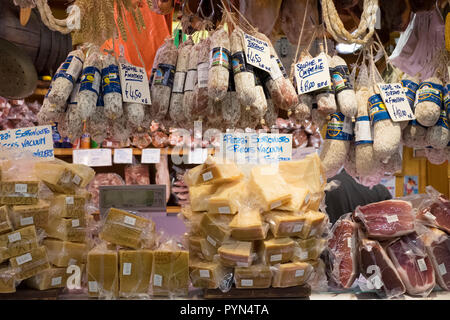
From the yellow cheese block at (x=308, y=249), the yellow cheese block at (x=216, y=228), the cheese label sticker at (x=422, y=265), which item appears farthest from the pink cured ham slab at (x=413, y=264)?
the yellow cheese block at (x=216, y=228)

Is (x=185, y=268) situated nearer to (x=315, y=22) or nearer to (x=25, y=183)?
(x=25, y=183)

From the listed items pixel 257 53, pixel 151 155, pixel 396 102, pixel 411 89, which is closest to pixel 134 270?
pixel 257 53

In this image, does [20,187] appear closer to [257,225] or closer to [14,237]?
[14,237]

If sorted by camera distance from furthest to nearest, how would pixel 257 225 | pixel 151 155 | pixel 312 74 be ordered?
1. pixel 151 155
2. pixel 312 74
3. pixel 257 225

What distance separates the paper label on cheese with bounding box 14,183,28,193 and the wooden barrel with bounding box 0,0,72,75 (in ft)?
3.69

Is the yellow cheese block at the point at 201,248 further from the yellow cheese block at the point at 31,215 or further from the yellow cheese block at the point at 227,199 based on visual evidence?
the yellow cheese block at the point at 31,215

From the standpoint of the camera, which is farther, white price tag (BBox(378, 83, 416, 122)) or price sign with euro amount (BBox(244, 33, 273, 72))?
white price tag (BBox(378, 83, 416, 122))

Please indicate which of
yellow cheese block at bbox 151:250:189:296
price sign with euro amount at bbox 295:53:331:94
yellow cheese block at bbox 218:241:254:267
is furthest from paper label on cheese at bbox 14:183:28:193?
price sign with euro amount at bbox 295:53:331:94

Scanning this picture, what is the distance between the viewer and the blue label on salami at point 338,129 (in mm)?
2221

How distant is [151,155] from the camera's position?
4152 mm

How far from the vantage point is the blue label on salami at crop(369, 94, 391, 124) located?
83.9 inches

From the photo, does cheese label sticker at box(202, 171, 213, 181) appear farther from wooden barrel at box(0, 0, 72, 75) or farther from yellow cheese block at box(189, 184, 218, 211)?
wooden barrel at box(0, 0, 72, 75)

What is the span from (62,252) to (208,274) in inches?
26.4
